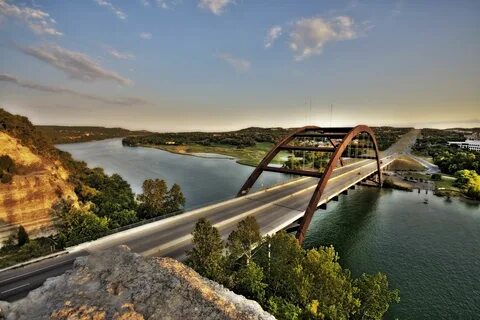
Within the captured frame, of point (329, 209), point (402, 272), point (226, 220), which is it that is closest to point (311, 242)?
point (402, 272)

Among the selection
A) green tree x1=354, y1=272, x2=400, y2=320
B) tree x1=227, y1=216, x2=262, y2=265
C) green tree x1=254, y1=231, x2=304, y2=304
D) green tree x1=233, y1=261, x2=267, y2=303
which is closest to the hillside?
tree x1=227, y1=216, x2=262, y2=265

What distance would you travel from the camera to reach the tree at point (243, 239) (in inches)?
880

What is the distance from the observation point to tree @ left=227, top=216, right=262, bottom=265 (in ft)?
73.4

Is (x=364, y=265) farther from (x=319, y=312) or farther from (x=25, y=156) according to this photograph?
(x=25, y=156)

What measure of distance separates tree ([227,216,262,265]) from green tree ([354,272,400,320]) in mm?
9058

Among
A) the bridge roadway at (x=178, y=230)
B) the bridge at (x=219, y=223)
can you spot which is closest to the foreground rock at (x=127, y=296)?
the bridge roadway at (x=178, y=230)

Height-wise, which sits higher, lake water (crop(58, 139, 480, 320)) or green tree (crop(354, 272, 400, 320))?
green tree (crop(354, 272, 400, 320))

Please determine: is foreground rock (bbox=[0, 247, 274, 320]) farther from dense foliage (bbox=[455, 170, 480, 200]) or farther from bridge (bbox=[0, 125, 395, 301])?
dense foliage (bbox=[455, 170, 480, 200])

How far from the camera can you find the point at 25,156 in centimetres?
3900

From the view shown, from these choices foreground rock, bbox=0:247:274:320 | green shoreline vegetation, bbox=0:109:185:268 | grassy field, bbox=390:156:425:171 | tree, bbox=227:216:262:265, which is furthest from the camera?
grassy field, bbox=390:156:425:171

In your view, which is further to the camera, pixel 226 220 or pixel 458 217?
pixel 458 217

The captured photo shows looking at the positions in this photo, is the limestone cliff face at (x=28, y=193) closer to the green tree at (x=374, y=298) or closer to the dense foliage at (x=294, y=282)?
the dense foliage at (x=294, y=282)

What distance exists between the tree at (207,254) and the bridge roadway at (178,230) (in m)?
3.86

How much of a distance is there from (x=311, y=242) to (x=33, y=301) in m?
33.8
